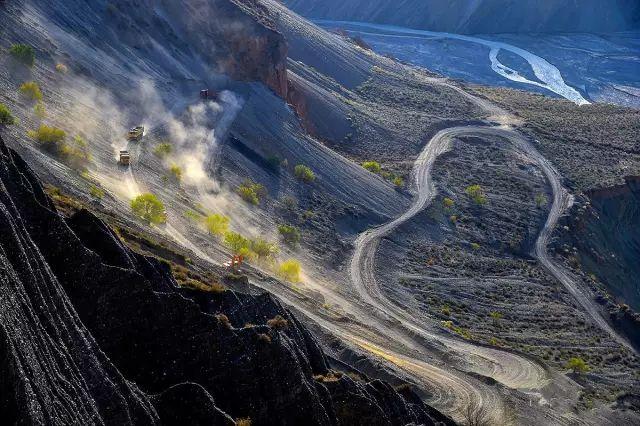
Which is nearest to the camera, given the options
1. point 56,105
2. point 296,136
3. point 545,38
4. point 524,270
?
point 56,105

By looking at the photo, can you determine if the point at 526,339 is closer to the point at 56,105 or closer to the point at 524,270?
the point at 524,270

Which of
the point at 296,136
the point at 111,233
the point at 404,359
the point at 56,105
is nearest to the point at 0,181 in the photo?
the point at 111,233

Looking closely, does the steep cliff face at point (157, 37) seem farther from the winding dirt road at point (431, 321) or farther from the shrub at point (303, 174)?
the winding dirt road at point (431, 321)

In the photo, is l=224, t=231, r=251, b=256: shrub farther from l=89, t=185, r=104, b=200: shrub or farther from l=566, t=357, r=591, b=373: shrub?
l=566, t=357, r=591, b=373: shrub

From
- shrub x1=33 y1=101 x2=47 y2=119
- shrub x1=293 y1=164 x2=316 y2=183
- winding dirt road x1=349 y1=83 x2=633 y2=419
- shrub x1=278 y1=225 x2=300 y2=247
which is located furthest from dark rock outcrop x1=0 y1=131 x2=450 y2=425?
shrub x1=293 y1=164 x2=316 y2=183

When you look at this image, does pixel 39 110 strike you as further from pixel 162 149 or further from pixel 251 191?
pixel 251 191

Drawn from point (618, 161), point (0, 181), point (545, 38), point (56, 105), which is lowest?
point (56, 105)
